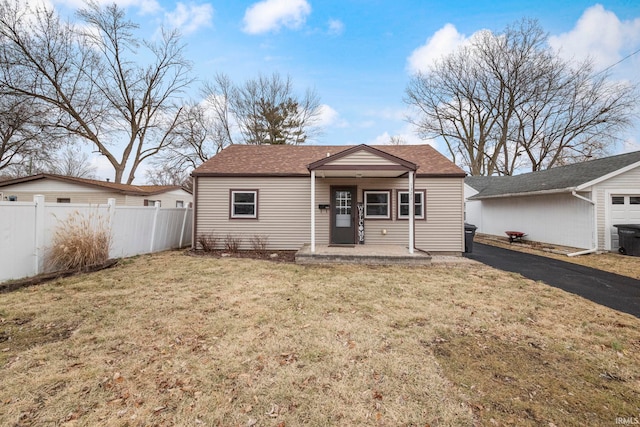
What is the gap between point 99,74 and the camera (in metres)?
19.9

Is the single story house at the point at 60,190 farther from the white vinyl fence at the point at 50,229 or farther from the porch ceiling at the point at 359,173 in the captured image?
the porch ceiling at the point at 359,173

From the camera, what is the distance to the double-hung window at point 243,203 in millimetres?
10195

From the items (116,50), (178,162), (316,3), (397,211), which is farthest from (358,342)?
(116,50)

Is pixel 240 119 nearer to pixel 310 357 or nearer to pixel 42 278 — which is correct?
pixel 42 278

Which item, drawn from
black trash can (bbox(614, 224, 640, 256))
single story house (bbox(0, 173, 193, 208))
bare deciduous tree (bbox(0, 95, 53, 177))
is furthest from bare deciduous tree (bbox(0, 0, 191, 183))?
black trash can (bbox(614, 224, 640, 256))

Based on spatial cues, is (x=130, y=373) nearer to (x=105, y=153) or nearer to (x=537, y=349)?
(x=537, y=349)

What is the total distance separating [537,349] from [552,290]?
328 cm

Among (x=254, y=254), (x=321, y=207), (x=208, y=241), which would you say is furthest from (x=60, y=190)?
(x=321, y=207)

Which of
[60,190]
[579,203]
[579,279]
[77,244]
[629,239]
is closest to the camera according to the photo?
[77,244]

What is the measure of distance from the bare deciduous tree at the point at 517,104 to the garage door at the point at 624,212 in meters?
14.8

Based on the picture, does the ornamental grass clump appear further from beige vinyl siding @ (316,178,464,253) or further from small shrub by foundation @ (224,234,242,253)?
beige vinyl siding @ (316,178,464,253)

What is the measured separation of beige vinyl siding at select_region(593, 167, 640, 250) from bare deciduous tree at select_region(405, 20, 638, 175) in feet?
47.7

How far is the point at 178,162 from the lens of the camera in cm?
2380

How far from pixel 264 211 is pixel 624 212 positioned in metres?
12.9
